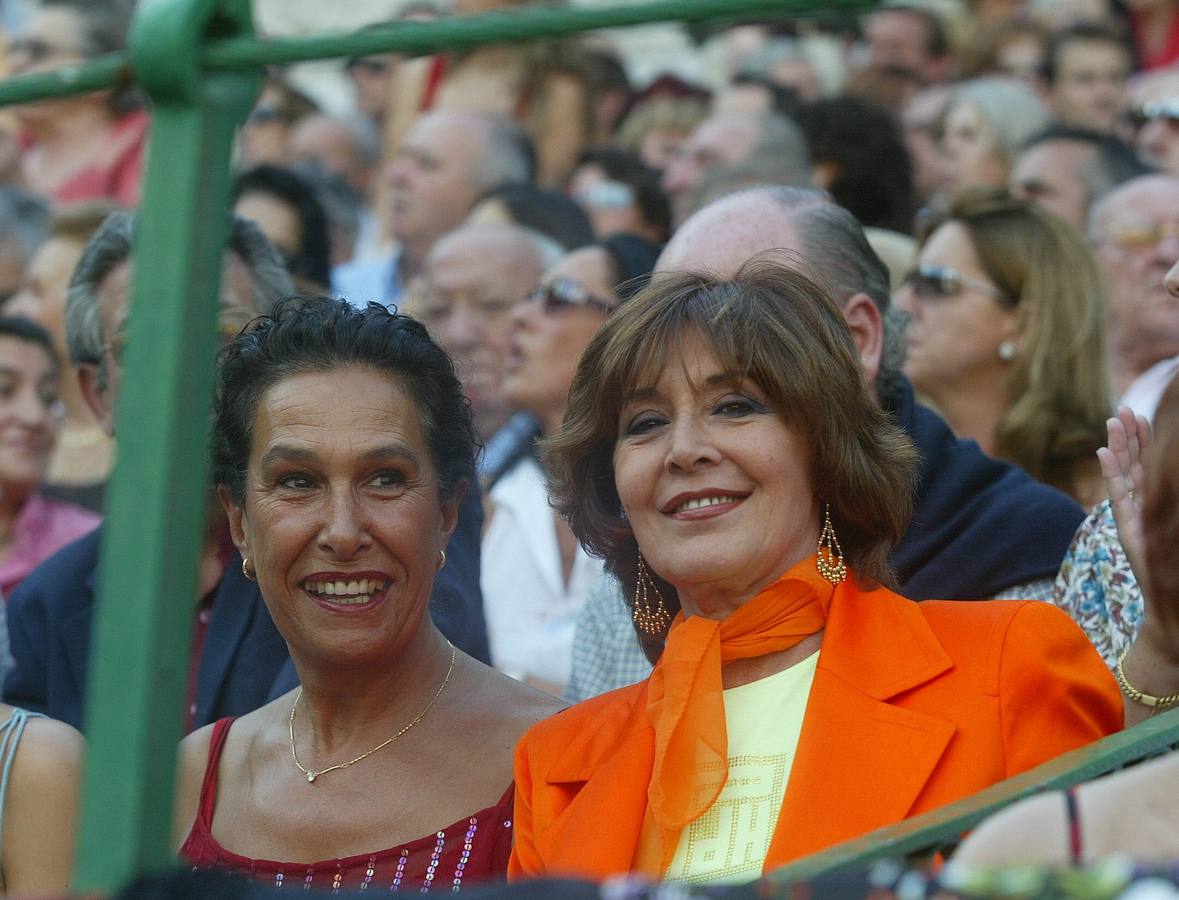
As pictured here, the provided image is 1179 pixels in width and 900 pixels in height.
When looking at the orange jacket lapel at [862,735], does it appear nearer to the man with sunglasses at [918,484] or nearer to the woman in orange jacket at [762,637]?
the woman in orange jacket at [762,637]

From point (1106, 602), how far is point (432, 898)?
6.58ft

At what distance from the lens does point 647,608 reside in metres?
3.15

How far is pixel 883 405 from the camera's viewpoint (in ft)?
12.4

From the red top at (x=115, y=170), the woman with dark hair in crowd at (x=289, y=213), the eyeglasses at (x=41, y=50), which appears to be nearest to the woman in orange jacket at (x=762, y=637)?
the woman with dark hair in crowd at (x=289, y=213)

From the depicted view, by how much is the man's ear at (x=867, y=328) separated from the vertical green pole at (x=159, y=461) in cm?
230

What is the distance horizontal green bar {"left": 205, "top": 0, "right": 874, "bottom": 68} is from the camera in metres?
1.55

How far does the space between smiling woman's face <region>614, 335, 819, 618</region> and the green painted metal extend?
900mm

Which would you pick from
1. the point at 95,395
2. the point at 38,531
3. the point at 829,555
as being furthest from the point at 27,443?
the point at 829,555

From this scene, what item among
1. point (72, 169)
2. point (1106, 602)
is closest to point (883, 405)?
point (1106, 602)

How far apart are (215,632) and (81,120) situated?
470 cm

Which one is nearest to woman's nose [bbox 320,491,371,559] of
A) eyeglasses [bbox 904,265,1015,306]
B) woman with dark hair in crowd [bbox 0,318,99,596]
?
eyeglasses [bbox 904,265,1015,306]

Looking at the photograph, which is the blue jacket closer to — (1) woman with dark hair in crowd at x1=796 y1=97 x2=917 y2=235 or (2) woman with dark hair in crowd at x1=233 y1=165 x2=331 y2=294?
(2) woman with dark hair in crowd at x1=233 y1=165 x2=331 y2=294

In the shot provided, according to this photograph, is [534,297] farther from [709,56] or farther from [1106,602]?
[709,56]

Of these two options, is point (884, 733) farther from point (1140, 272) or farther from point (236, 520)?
point (1140, 272)
